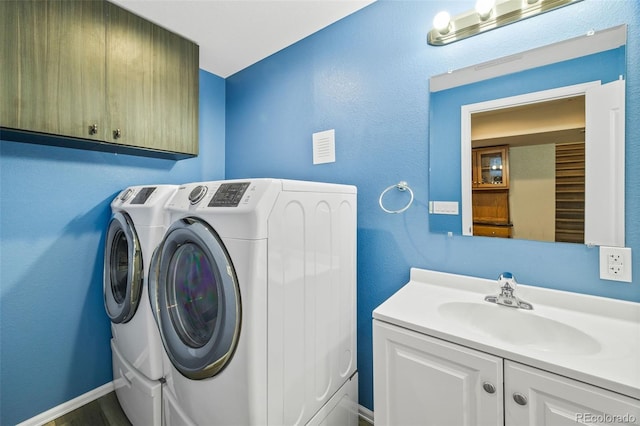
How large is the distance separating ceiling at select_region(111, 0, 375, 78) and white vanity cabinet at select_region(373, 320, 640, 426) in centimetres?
186

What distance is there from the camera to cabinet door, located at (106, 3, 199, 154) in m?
1.61

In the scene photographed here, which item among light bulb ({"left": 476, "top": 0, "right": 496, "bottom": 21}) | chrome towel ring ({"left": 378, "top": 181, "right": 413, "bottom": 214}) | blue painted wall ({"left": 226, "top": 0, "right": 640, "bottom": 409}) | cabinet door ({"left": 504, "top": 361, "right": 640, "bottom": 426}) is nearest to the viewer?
cabinet door ({"left": 504, "top": 361, "right": 640, "bottom": 426})

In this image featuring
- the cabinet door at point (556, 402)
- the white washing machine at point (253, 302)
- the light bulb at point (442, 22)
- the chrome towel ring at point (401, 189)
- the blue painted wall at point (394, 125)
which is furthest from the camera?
the chrome towel ring at point (401, 189)

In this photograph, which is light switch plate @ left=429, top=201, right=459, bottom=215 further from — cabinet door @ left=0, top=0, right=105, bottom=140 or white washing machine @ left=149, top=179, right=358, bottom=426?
cabinet door @ left=0, top=0, right=105, bottom=140

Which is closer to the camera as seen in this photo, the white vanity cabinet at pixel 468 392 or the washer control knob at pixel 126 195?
the white vanity cabinet at pixel 468 392

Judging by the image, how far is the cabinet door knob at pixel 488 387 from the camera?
2.79 feet

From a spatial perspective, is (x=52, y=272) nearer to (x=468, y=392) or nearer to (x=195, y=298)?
(x=195, y=298)

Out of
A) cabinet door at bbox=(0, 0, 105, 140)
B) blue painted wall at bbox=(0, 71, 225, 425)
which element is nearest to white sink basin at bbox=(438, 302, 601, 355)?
cabinet door at bbox=(0, 0, 105, 140)

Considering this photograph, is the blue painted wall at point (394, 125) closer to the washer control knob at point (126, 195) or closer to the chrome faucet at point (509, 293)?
the chrome faucet at point (509, 293)

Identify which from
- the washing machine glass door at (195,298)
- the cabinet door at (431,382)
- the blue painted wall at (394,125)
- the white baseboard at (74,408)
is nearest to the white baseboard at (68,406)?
the white baseboard at (74,408)

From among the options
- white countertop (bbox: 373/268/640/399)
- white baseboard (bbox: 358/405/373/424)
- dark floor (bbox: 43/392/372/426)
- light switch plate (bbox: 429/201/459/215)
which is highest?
light switch plate (bbox: 429/201/459/215)

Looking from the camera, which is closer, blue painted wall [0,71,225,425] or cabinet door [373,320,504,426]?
cabinet door [373,320,504,426]

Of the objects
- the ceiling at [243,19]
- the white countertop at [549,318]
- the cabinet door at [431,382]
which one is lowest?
the cabinet door at [431,382]

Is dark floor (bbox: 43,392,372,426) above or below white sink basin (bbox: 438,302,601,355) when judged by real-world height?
below
